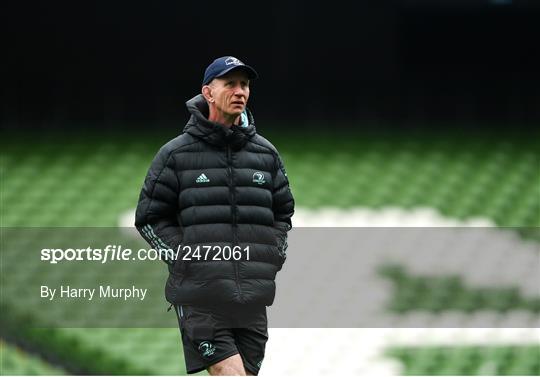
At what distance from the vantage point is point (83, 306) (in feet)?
22.7

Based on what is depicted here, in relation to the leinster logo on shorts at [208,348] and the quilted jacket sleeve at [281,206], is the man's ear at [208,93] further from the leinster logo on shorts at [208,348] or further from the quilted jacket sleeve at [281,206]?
the leinster logo on shorts at [208,348]

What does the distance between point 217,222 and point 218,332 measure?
12.6 inches

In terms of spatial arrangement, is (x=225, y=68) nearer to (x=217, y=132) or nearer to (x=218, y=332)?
(x=217, y=132)

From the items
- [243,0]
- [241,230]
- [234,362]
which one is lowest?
[234,362]

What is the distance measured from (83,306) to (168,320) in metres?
0.61

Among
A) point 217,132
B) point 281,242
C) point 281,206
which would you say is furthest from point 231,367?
point 217,132

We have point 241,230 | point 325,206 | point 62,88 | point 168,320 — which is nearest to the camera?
point 241,230

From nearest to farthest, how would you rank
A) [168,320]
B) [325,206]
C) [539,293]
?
[168,320]
[539,293]
[325,206]

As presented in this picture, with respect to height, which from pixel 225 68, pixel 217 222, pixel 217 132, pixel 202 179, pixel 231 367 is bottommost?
pixel 231 367

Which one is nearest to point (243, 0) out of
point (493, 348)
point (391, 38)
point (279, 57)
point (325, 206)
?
point (279, 57)

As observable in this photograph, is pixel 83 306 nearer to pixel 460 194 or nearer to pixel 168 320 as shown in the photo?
pixel 168 320

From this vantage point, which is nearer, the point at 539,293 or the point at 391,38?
the point at 539,293

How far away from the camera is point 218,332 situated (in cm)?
292

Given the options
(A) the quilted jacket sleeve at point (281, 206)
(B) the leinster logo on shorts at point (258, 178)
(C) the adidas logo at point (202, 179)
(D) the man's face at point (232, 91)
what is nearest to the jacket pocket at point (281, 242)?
(A) the quilted jacket sleeve at point (281, 206)
